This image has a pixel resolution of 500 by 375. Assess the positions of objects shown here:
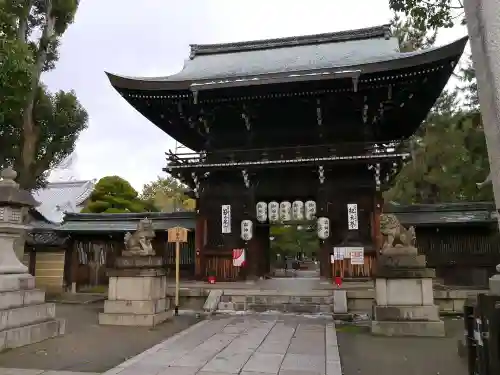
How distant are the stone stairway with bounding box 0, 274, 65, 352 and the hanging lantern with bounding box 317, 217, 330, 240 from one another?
9.87 m

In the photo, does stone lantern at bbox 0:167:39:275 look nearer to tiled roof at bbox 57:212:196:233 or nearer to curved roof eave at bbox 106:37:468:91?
curved roof eave at bbox 106:37:468:91

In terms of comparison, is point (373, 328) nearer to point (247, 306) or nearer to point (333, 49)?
point (247, 306)

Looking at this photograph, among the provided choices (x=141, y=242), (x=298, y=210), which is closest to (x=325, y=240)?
(x=298, y=210)

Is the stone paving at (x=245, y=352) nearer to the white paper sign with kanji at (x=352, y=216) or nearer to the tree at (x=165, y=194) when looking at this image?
the white paper sign with kanji at (x=352, y=216)

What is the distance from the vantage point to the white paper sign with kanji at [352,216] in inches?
612

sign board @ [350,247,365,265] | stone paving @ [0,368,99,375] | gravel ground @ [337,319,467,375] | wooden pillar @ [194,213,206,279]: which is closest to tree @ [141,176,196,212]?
wooden pillar @ [194,213,206,279]

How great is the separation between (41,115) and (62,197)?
3101 cm

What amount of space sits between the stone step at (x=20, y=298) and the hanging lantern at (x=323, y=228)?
33.6 ft

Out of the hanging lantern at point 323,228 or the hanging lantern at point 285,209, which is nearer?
the hanging lantern at point 323,228

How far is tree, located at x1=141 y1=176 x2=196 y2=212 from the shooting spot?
42938mm

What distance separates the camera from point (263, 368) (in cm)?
590

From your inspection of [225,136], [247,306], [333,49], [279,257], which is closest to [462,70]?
[333,49]

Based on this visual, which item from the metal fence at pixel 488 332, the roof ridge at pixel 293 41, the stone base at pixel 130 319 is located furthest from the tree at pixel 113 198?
the metal fence at pixel 488 332

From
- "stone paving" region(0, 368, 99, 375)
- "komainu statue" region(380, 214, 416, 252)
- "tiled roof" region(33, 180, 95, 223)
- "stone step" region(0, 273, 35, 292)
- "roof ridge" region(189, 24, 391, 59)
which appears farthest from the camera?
"tiled roof" region(33, 180, 95, 223)
